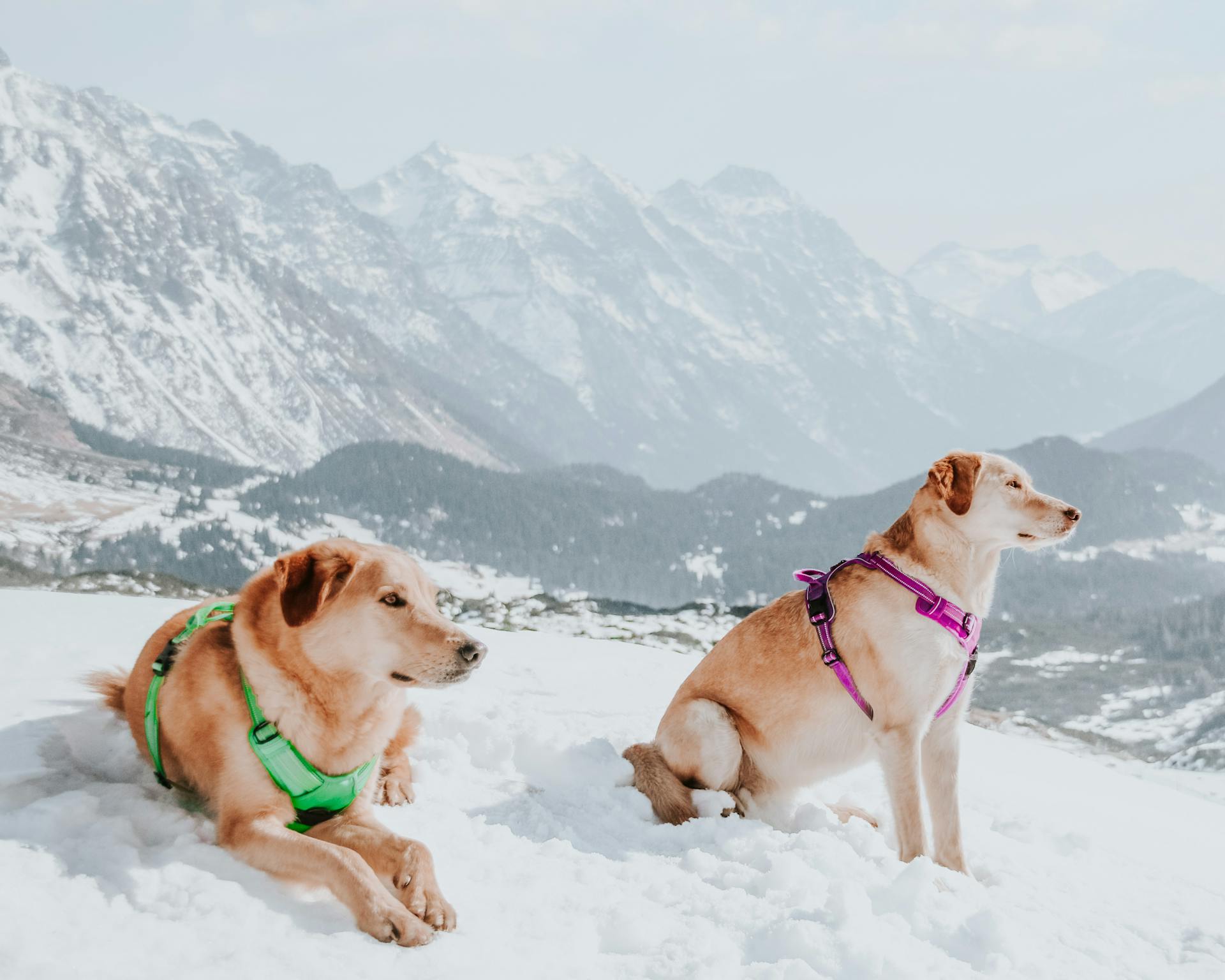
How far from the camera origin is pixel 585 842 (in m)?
5.95

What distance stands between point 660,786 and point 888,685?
186cm

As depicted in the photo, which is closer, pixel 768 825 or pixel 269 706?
pixel 269 706

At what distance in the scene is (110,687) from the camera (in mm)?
6578

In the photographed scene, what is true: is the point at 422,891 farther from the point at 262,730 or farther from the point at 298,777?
the point at 262,730

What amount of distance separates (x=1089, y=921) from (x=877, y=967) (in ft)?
7.54

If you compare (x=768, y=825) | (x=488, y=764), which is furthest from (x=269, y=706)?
(x=768, y=825)

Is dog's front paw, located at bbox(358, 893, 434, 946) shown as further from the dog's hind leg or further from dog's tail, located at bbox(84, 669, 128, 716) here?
dog's tail, located at bbox(84, 669, 128, 716)

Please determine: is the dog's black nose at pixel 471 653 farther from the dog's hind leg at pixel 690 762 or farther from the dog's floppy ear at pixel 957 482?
the dog's floppy ear at pixel 957 482

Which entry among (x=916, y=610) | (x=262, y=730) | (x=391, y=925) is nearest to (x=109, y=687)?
(x=262, y=730)

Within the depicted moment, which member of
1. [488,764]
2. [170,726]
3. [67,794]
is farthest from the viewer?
[488,764]

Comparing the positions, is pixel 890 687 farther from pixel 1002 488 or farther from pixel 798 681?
pixel 1002 488

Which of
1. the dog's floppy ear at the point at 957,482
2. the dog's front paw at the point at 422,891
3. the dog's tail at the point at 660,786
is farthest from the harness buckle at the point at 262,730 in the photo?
the dog's floppy ear at the point at 957,482

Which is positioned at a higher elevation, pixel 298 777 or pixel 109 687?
pixel 298 777

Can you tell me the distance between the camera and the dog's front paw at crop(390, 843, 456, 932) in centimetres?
432
